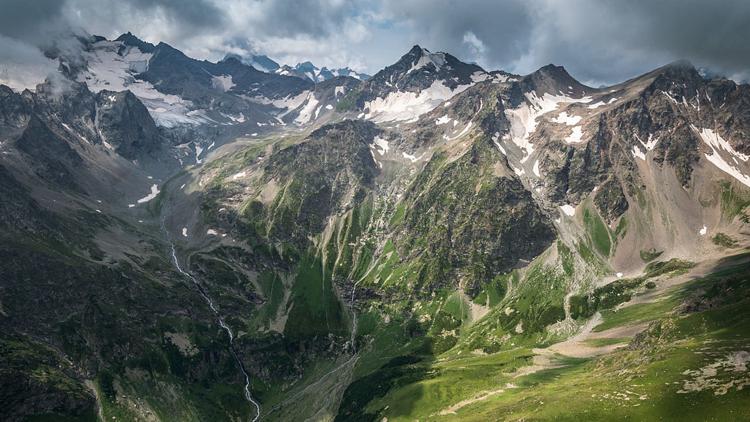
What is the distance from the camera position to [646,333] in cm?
17512

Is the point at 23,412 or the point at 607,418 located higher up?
the point at 23,412

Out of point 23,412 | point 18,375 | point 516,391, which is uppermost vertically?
point 18,375

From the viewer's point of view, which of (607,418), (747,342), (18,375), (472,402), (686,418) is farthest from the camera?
(18,375)

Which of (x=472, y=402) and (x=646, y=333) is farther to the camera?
(x=472, y=402)

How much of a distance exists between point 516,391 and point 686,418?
→ 90674 millimetres

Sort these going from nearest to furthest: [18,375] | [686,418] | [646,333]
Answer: [686,418], [646,333], [18,375]

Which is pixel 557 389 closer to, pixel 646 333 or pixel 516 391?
pixel 516 391

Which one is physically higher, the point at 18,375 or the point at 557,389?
the point at 18,375

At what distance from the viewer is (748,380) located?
324 feet

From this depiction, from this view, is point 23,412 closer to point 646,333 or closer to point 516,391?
point 516,391

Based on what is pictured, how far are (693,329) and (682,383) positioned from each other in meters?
53.6

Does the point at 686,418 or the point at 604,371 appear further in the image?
the point at 604,371

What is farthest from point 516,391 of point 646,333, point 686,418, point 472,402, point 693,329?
point 686,418

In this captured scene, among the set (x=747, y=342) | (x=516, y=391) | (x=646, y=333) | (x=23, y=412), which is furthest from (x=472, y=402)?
(x=23, y=412)
